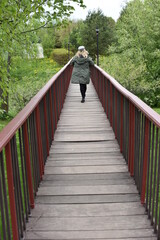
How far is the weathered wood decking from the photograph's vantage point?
3.44m

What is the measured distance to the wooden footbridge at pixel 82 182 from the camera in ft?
Result: 10.3

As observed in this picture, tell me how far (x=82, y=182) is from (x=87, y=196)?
44 centimetres

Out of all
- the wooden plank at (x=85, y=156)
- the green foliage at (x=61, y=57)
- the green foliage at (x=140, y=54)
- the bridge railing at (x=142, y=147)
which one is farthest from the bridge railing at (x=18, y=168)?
the green foliage at (x=61, y=57)

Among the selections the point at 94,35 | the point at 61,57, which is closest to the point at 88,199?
the point at 94,35

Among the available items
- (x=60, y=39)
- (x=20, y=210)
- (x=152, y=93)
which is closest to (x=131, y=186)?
(x=20, y=210)

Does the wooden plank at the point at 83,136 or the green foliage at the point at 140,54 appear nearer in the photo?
the wooden plank at the point at 83,136

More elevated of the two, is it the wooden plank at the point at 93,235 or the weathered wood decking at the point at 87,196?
the weathered wood decking at the point at 87,196

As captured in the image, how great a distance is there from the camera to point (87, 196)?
4.18 m

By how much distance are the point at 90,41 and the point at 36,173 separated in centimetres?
5082

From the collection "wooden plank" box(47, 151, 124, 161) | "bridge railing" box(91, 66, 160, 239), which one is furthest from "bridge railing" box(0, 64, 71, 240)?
"bridge railing" box(91, 66, 160, 239)

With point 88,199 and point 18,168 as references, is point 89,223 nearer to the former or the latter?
point 88,199

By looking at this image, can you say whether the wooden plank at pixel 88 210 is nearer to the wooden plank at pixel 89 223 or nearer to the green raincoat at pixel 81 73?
the wooden plank at pixel 89 223

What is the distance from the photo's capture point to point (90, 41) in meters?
53.3

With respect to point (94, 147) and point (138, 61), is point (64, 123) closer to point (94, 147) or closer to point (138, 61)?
point (94, 147)
